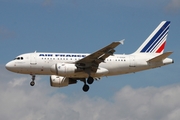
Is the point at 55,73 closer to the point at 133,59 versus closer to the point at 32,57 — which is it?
the point at 32,57

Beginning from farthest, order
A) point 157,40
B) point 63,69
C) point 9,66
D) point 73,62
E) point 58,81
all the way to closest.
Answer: point 157,40 → point 58,81 → point 9,66 → point 73,62 → point 63,69

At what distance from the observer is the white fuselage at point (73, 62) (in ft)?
238

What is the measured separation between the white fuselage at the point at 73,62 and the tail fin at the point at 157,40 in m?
3.01

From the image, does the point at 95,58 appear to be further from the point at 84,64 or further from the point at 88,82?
the point at 88,82

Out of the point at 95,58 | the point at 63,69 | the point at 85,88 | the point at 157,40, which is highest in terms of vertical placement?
the point at 157,40

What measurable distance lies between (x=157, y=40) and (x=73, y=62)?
45.4 feet

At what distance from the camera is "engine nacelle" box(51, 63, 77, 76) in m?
71.4

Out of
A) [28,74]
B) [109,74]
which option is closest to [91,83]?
[109,74]

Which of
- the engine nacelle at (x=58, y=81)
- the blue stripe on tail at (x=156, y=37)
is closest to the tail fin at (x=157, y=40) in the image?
the blue stripe on tail at (x=156, y=37)

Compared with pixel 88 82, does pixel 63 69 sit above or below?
above

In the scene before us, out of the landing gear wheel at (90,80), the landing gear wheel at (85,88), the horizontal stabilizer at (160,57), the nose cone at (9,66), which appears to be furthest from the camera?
the landing gear wheel at (85,88)

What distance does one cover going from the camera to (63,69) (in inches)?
2815

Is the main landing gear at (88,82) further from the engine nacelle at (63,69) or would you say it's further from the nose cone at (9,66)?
the nose cone at (9,66)

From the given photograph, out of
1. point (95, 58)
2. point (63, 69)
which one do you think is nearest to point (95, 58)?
point (95, 58)
